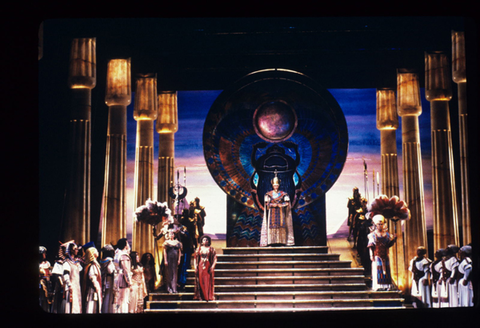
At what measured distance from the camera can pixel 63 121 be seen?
11141 millimetres

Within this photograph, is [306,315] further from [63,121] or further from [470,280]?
[63,121]

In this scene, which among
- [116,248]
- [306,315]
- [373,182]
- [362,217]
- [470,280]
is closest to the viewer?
[306,315]

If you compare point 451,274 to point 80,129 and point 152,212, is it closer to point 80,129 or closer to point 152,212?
point 152,212

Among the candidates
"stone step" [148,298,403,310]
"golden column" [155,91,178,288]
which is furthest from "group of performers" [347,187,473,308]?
"golden column" [155,91,178,288]

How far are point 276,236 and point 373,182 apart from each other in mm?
2165

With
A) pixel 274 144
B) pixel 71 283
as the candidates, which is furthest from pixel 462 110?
pixel 71 283

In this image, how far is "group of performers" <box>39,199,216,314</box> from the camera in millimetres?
10047

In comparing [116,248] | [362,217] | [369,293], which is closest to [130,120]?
[116,248]

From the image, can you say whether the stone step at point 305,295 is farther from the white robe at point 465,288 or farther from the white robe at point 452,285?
the white robe at point 465,288

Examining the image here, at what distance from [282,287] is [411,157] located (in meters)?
3.48

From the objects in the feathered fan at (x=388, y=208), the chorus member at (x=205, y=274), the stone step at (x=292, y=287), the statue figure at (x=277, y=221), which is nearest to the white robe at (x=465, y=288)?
the feathered fan at (x=388, y=208)

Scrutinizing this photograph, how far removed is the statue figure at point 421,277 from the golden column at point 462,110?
2.39ft

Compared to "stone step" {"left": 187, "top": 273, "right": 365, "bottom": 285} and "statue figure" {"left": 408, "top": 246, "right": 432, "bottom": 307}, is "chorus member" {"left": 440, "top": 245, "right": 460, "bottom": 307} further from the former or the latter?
"stone step" {"left": 187, "top": 273, "right": 365, "bottom": 285}

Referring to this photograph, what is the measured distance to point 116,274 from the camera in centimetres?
1037
